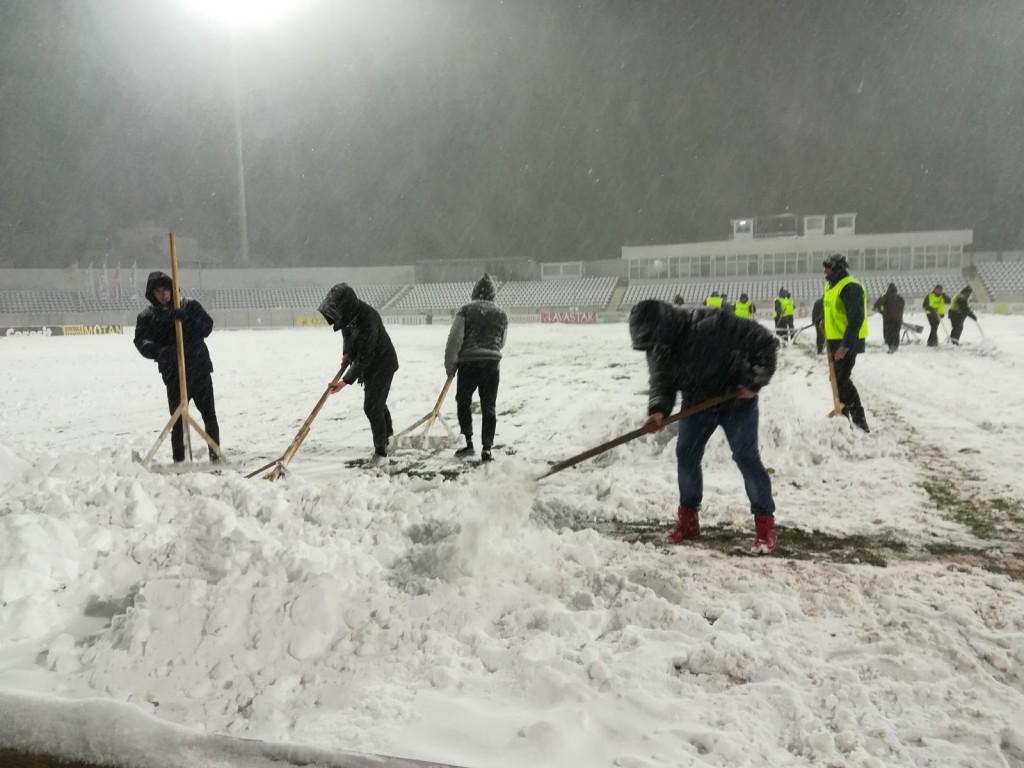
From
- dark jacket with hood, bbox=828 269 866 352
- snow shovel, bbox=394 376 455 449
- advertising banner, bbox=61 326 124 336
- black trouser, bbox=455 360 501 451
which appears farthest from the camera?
advertising banner, bbox=61 326 124 336

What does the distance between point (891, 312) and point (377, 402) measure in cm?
1221

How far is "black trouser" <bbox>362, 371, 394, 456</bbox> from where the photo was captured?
5.91 m

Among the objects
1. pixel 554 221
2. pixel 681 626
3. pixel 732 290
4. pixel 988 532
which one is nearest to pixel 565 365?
pixel 988 532

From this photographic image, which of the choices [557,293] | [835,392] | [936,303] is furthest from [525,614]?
[557,293]

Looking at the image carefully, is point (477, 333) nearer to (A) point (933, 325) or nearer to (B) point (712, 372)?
(B) point (712, 372)

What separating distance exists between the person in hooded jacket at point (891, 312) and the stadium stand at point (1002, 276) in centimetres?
3230

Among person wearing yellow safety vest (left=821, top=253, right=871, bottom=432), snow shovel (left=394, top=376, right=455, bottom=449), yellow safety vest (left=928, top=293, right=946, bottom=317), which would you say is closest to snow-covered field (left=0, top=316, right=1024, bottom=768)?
person wearing yellow safety vest (left=821, top=253, right=871, bottom=432)

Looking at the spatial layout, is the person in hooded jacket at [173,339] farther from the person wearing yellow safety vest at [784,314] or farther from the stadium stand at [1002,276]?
the stadium stand at [1002,276]

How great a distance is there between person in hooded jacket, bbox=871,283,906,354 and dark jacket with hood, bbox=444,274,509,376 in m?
11.0

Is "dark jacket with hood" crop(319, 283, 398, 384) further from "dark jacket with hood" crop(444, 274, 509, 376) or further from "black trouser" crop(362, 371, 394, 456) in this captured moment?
"dark jacket with hood" crop(444, 274, 509, 376)

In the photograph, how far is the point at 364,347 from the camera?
5750 mm

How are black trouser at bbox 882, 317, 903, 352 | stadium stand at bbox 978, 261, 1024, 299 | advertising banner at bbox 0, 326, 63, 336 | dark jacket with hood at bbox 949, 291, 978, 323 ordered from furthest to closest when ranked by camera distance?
stadium stand at bbox 978, 261, 1024, 299
advertising banner at bbox 0, 326, 63, 336
dark jacket with hood at bbox 949, 291, 978, 323
black trouser at bbox 882, 317, 903, 352

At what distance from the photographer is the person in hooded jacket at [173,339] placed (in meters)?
5.48

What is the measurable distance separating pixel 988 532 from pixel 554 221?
48.0 m
